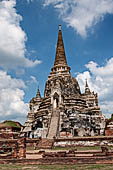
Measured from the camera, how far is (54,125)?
2820 centimetres

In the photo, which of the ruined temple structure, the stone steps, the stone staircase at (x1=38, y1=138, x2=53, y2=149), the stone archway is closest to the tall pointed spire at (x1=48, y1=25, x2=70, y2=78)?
the ruined temple structure

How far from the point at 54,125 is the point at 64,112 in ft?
9.29

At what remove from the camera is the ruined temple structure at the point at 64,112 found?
2811cm

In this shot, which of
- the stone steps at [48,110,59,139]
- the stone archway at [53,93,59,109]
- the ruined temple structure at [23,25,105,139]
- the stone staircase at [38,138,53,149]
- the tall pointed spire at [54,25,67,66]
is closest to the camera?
the stone staircase at [38,138,53,149]

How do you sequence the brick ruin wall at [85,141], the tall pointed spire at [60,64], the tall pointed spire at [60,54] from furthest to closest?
the tall pointed spire at [60,54] → the tall pointed spire at [60,64] → the brick ruin wall at [85,141]

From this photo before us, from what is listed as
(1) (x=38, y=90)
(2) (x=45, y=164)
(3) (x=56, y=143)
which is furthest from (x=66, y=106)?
(2) (x=45, y=164)

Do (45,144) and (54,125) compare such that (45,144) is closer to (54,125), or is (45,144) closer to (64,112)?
(54,125)

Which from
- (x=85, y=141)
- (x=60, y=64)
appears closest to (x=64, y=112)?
(x=85, y=141)

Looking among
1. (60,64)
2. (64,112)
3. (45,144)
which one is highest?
(60,64)

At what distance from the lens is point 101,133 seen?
2975 centimetres

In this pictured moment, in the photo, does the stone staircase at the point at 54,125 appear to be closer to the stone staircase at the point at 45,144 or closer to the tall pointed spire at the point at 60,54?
the stone staircase at the point at 45,144

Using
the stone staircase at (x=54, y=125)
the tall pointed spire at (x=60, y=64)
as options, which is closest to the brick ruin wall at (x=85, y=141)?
the stone staircase at (x=54, y=125)

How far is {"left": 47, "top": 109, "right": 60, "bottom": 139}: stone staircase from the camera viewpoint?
26578 millimetres

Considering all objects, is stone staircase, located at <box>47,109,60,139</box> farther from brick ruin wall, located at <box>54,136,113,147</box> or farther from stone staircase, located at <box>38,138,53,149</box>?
brick ruin wall, located at <box>54,136,113,147</box>
